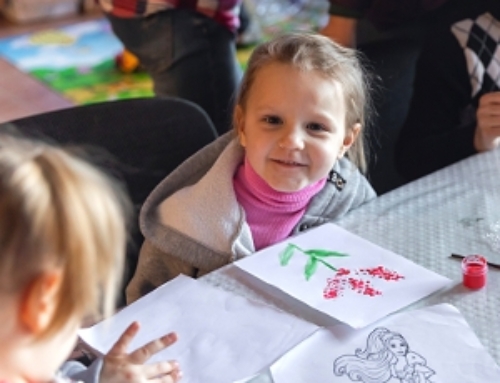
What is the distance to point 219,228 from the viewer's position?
1.16m

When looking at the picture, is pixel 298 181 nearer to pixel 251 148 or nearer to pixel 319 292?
pixel 251 148

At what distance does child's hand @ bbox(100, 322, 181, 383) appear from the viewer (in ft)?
2.55

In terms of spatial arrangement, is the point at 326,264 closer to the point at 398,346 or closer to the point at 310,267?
the point at 310,267

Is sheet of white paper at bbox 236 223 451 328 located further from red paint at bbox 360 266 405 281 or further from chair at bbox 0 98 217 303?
chair at bbox 0 98 217 303

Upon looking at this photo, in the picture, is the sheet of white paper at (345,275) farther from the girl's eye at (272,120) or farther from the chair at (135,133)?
the chair at (135,133)

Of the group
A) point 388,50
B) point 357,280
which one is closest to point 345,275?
point 357,280

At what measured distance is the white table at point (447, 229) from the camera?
0.95 metres

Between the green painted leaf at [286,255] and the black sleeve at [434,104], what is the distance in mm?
570

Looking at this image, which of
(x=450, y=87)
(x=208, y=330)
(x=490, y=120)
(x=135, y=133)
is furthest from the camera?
(x=450, y=87)

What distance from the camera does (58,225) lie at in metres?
0.59

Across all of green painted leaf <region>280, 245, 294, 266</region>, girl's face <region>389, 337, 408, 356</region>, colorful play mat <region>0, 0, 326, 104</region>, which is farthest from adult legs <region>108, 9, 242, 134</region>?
colorful play mat <region>0, 0, 326, 104</region>

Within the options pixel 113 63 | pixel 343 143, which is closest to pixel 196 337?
pixel 343 143

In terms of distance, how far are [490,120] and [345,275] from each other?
52cm

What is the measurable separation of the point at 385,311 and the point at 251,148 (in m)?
0.35
